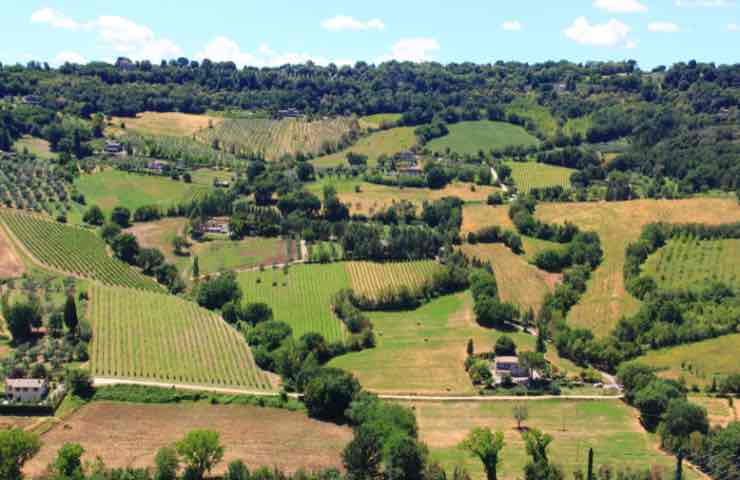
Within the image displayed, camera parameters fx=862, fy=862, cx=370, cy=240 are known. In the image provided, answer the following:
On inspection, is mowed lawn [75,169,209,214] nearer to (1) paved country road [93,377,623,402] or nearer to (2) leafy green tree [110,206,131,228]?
(2) leafy green tree [110,206,131,228]

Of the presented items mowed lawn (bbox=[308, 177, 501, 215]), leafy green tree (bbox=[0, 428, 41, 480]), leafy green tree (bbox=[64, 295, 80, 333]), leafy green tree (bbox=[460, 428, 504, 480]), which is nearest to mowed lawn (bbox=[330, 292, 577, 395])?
leafy green tree (bbox=[460, 428, 504, 480])

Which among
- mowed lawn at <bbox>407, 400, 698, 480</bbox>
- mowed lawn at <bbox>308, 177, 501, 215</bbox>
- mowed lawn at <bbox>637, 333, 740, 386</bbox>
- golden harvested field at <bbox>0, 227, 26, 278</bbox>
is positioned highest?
mowed lawn at <bbox>308, 177, 501, 215</bbox>

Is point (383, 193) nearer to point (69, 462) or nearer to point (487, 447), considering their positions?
point (487, 447)

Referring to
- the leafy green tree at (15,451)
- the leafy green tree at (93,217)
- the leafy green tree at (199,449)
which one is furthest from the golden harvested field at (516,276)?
the leafy green tree at (15,451)

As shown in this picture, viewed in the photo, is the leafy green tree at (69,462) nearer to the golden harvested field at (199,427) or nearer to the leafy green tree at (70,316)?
the golden harvested field at (199,427)

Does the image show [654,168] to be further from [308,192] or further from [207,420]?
[207,420]
